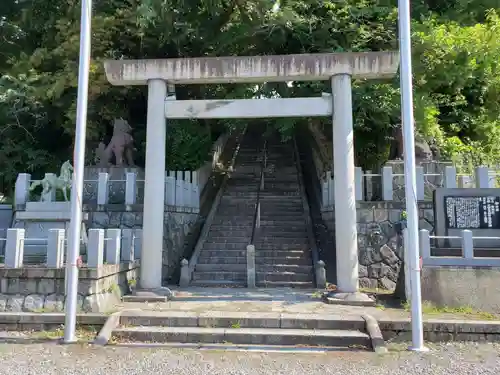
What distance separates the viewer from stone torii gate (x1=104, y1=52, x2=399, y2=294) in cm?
871

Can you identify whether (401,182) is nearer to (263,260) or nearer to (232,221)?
(263,260)

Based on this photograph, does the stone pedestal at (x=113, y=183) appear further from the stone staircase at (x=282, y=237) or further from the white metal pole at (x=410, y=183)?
the white metal pole at (x=410, y=183)

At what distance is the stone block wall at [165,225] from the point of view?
11.4m

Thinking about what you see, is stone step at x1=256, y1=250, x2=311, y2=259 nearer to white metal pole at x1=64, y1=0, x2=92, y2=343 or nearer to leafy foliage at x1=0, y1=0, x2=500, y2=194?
leafy foliage at x1=0, y1=0, x2=500, y2=194

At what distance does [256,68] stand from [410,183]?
4294 millimetres

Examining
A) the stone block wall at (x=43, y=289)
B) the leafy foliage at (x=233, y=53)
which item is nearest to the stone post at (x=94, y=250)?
the stone block wall at (x=43, y=289)

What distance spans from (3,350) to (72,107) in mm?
8786

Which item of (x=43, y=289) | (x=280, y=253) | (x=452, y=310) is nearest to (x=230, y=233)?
(x=280, y=253)

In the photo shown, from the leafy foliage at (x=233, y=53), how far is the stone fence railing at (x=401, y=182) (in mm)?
1609

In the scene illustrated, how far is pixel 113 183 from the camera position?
12.3 meters

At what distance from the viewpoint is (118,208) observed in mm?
11438

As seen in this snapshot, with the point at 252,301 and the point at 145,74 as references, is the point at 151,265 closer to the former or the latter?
the point at 252,301

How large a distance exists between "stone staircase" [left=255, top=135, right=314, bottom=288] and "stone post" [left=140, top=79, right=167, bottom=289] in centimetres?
282

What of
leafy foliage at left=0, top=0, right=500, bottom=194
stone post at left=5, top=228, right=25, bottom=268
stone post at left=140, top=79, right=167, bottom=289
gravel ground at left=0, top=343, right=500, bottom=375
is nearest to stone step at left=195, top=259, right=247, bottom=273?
stone post at left=140, top=79, right=167, bottom=289
